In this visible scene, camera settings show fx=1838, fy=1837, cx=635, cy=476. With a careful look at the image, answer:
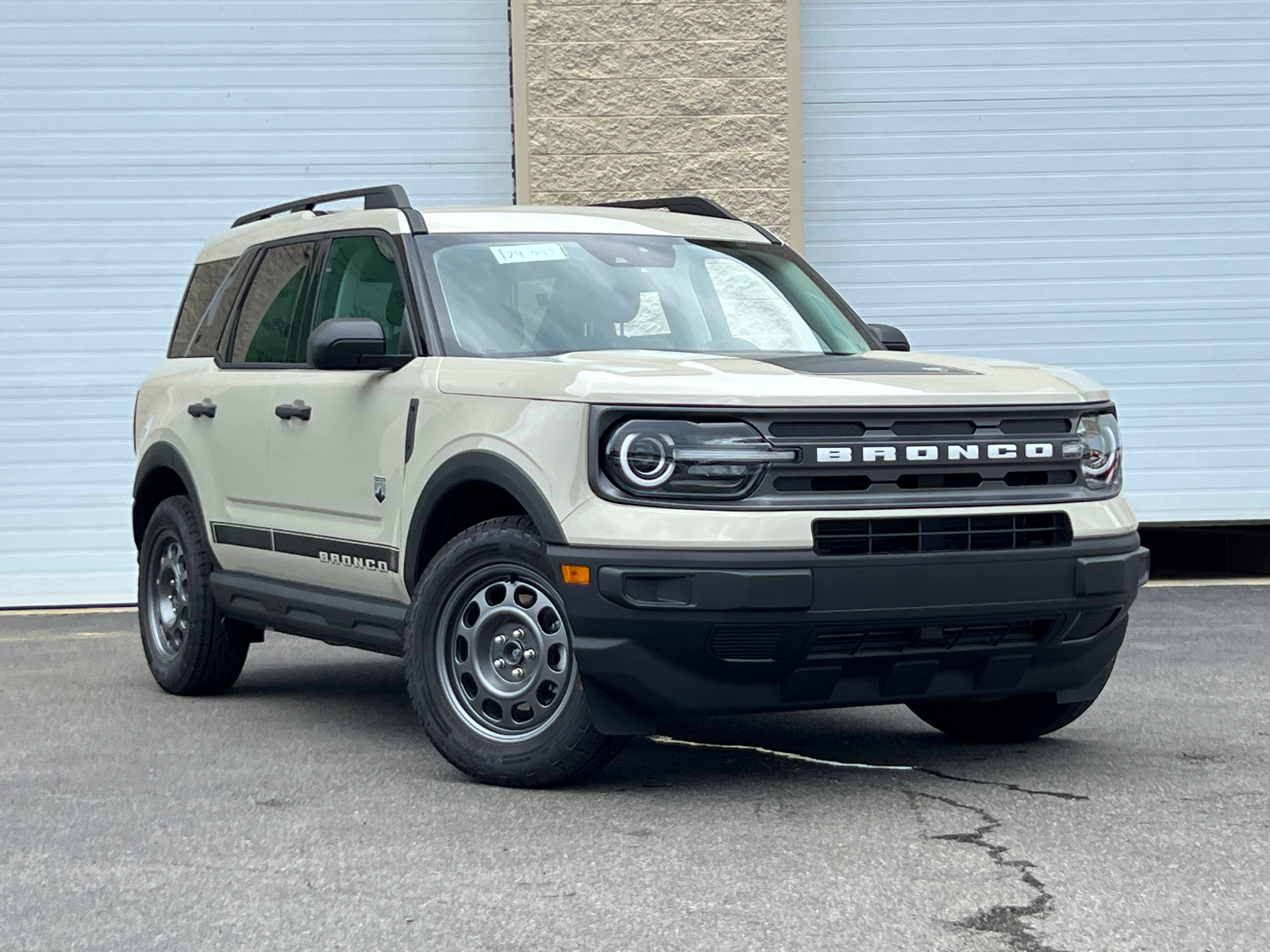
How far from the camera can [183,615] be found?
24.8 feet

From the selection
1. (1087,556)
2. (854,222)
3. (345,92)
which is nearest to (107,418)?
(345,92)

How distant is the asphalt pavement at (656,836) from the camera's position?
3.92 metres

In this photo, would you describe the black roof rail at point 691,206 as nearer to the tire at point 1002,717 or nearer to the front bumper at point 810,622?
the tire at point 1002,717

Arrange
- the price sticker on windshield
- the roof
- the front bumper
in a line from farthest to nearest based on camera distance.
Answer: the roof → the price sticker on windshield → the front bumper

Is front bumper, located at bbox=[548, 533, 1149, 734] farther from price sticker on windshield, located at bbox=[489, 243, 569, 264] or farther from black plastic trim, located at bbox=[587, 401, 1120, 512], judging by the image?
price sticker on windshield, located at bbox=[489, 243, 569, 264]

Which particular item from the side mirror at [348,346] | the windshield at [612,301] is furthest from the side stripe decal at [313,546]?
the windshield at [612,301]

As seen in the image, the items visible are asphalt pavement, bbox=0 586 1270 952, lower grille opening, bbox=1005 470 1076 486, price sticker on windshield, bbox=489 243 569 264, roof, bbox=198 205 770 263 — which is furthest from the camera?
roof, bbox=198 205 770 263

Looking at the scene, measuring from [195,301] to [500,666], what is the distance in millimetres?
3265

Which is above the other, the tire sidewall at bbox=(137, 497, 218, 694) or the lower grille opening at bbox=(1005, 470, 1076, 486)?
the lower grille opening at bbox=(1005, 470, 1076, 486)

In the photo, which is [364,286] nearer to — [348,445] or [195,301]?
[348,445]

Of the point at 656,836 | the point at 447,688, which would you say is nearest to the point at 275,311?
the point at 447,688

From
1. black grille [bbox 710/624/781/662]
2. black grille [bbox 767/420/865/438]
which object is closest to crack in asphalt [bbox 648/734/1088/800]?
black grille [bbox 710/624/781/662]

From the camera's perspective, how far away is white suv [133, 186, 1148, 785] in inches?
198

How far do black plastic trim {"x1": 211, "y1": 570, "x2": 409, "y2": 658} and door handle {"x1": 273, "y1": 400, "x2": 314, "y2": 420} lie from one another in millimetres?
606
